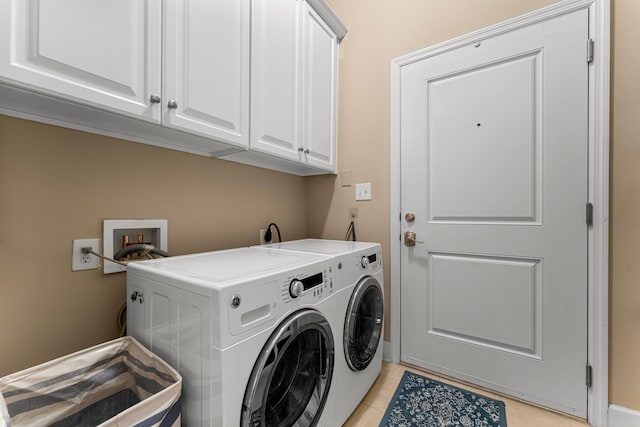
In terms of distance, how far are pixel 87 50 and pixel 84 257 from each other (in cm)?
74

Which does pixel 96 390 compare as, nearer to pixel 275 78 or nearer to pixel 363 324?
pixel 363 324

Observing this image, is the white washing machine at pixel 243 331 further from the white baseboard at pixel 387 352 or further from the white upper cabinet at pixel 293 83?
the white baseboard at pixel 387 352

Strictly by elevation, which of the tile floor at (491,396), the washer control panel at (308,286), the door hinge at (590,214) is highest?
the door hinge at (590,214)

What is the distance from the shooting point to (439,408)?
1.43 meters

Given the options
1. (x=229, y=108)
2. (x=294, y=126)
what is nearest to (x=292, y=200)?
(x=294, y=126)

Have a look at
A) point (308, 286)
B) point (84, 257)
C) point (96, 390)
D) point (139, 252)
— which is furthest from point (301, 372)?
point (84, 257)

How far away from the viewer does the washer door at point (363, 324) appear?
127 cm

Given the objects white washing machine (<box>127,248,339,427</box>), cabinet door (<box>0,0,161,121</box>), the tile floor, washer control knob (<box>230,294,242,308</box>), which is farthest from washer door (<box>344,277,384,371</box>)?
cabinet door (<box>0,0,161,121</box>)

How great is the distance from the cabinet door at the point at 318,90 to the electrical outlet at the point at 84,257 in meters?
1.15

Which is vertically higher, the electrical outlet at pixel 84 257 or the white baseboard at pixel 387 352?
the electrical outlet at pixel 84 257

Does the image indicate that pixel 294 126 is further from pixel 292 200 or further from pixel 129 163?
pixel 129 163

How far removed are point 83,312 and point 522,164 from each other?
222 cm

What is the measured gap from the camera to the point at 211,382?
28.8 inches

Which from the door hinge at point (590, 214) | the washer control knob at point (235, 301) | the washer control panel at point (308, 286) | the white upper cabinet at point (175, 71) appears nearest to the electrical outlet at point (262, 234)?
the white upper cabinet at point (175, 71)
